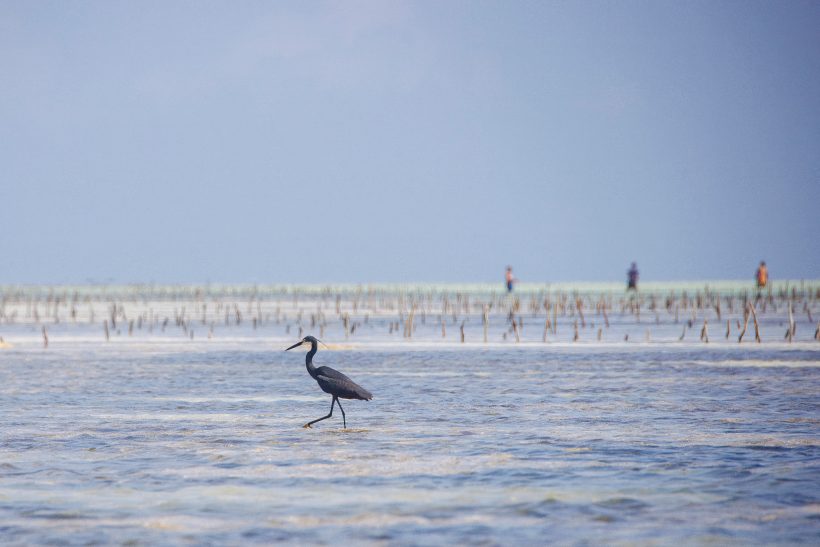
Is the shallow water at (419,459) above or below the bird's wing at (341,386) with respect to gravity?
below

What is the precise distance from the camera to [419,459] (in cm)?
1091

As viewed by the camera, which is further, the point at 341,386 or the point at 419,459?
the point at 341,386

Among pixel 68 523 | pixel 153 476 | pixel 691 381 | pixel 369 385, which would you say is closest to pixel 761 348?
pixel 691 381

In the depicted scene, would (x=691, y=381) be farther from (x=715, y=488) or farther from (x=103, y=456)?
(x=103, y=456)

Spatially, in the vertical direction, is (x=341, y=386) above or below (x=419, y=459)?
above

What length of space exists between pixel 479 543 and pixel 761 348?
67.7 ft

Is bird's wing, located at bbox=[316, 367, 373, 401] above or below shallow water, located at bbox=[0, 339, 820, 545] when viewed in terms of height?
above

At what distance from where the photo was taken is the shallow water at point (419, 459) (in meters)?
8.08

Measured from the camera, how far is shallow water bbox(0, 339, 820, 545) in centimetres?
808

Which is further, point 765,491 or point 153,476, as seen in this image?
point 153,476

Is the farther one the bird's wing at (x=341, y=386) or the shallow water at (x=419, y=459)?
the bird's wing at (x=341, y=386)

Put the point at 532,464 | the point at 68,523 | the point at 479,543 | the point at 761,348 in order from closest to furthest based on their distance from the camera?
the point at 479,543 → the point at 68,523 → the point at 532,464 → the point at 761,348

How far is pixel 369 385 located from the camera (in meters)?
18.8

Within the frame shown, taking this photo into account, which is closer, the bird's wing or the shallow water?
the shallow water
